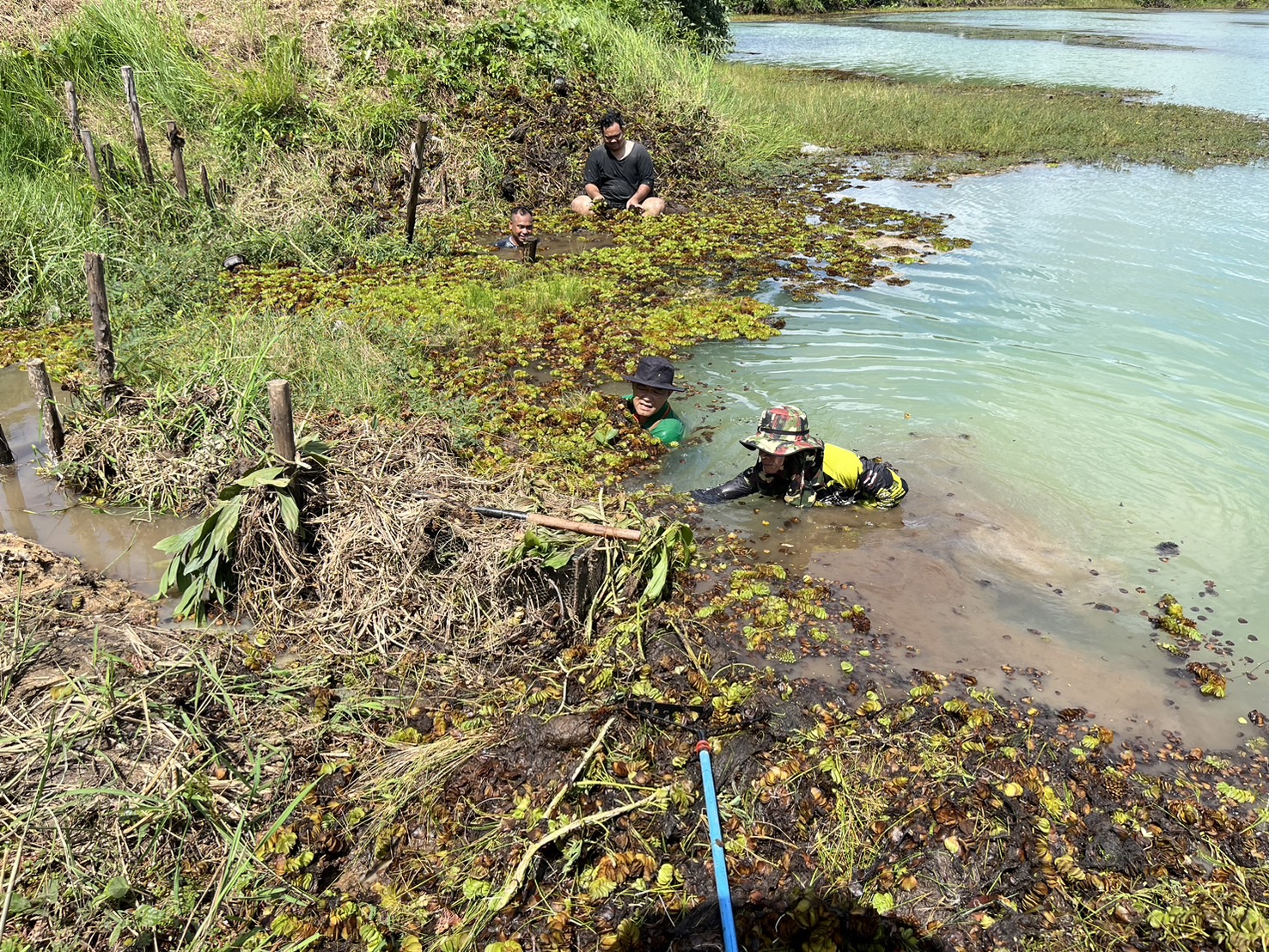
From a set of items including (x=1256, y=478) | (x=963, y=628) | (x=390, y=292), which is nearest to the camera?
(x=963, y=628)

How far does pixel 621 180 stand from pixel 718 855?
10.9 metres

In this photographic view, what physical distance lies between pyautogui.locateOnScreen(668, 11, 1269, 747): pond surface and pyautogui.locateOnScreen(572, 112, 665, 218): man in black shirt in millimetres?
3772

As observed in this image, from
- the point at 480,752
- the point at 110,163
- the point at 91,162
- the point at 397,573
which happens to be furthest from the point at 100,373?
the point at 110,163

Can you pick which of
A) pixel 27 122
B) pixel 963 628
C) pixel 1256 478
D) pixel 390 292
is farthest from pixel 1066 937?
pixel 27 122

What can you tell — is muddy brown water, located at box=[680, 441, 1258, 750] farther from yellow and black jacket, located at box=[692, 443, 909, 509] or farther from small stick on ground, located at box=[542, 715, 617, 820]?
small stick on ground, located at box=[542, 715, 617, 820]

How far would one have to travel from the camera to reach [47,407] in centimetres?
544

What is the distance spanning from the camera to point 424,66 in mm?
13172

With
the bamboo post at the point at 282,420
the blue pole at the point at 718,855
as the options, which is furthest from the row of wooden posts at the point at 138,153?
the blue pole at the point at 718,855

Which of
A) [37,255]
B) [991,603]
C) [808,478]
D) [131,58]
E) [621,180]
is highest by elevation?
[131,58]

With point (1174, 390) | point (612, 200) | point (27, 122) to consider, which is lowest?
point (1174, 390)

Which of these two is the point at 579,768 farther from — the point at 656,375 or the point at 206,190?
the point at 206,190

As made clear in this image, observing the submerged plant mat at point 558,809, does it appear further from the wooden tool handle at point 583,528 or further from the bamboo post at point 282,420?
the bamboo post at point 282,420

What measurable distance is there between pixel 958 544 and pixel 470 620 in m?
3.36

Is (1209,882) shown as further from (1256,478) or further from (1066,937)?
(1256,478)
